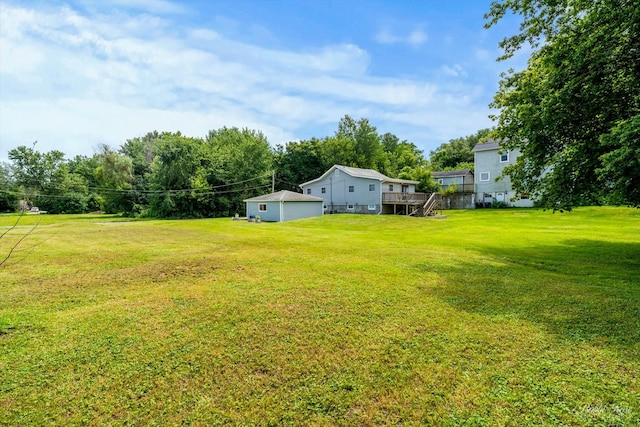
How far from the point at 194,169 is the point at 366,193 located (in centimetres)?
2192

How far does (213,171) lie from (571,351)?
3826cm

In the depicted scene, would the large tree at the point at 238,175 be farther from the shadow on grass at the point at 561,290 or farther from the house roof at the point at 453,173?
the shadow on grass at the point at 561,290

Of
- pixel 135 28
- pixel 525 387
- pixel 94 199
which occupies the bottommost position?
pixel 525 387

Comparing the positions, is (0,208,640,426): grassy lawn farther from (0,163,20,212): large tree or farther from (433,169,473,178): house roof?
(0,163,20,212): large tree

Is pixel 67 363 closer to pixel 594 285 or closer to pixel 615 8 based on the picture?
pixel 594 285

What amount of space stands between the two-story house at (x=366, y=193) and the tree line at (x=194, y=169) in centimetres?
575

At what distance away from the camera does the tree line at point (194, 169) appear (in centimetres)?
3547

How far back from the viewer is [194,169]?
36.7 meters

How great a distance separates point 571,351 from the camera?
369 cm

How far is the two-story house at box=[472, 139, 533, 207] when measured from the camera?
3069cm

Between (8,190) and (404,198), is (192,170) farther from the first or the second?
(8,190)

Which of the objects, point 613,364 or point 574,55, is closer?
point 613,364

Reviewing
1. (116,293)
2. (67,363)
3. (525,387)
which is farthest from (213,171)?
(525,387)

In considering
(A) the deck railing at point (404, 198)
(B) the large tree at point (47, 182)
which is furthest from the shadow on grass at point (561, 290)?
(B) the large tree at point (47, 182)
